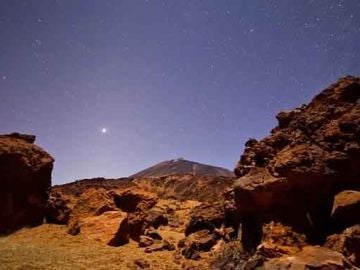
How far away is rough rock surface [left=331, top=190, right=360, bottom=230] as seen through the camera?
10547 millimetres

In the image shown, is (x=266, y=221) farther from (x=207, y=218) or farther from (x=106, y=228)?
(x=106, y=228)

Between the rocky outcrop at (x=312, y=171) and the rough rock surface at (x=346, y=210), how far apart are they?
0.39 metres

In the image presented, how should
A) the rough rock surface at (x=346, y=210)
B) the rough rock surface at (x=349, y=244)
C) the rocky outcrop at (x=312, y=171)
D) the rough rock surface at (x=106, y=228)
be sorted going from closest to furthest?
1. the rough rock surface at (x=349, y=244)
2. the rough rock surface at (x=346, y=210)
3. the rocky outcrop at (x=312, y=171)
4. the rough rock surface at (x=106, y=228)

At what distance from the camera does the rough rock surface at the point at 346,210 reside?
10.5 m

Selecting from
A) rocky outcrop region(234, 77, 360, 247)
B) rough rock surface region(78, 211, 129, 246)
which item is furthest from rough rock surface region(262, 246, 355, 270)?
rough rock surface region(78, 211, 129, 246)

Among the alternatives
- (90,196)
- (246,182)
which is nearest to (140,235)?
(90,196)

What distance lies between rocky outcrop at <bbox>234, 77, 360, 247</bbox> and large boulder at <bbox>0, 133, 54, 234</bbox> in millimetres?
13007

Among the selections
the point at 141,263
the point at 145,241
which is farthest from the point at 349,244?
the point at 145,241

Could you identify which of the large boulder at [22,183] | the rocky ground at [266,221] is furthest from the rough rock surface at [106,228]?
the large boulder at [22,183]

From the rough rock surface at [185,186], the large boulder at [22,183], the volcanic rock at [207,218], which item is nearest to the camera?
the volcanic rock at [207,218]

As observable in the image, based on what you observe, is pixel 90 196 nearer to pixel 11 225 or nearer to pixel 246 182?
pixel 11 225

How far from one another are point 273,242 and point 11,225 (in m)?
14.4

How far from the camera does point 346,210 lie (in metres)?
10.6

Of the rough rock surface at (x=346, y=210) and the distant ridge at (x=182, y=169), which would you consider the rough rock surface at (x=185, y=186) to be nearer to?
the rough rock surface at (x=346, y=210)
